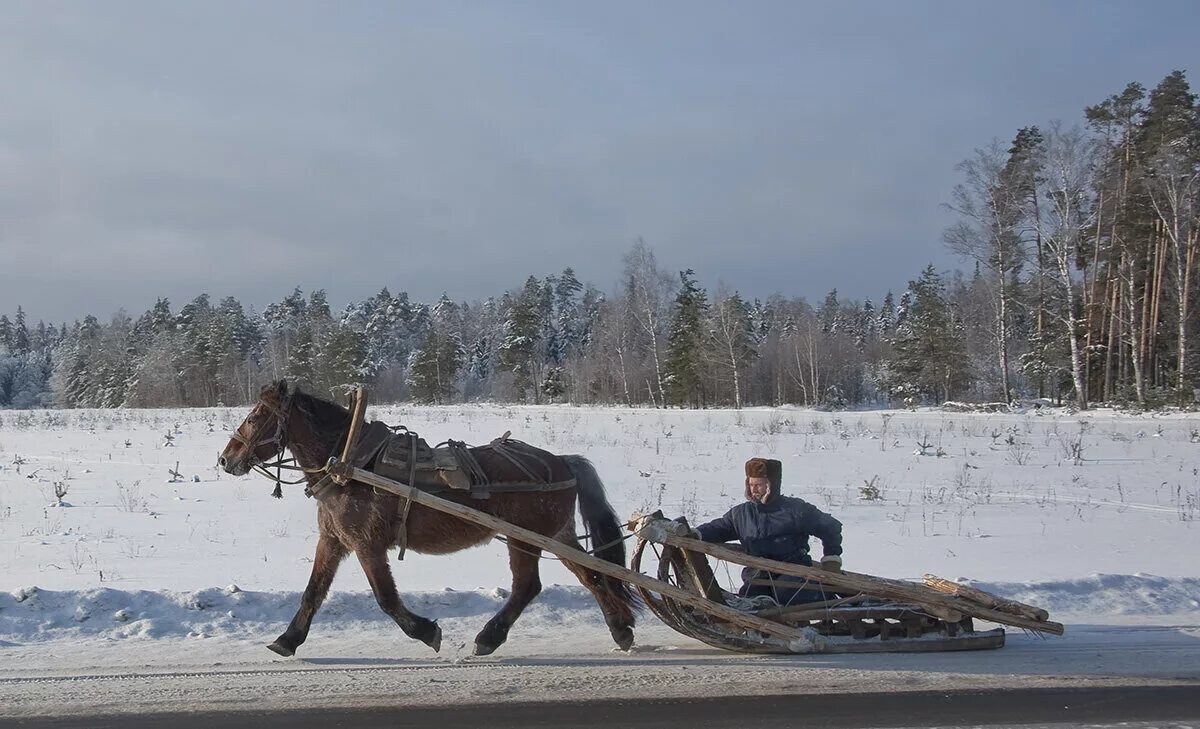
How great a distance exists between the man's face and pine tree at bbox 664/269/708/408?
4230 cm

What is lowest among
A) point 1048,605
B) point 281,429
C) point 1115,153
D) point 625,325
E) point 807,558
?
point 1048,605

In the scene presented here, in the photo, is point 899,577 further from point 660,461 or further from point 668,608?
point 660,461

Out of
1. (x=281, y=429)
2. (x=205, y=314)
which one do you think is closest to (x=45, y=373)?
(x=205, y=314)

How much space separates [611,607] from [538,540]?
773mm

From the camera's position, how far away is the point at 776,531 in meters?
6.23

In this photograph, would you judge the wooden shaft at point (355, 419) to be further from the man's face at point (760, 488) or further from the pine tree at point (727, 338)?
the pine tree at point (727, 338)

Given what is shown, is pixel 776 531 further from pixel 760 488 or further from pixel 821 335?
pixel 821 335

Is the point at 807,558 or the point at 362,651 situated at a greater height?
the point at 807,558

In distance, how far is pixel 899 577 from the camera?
794cm

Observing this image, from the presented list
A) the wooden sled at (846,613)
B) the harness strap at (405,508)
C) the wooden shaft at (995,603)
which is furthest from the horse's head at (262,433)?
the wooden shaft at (995,603)

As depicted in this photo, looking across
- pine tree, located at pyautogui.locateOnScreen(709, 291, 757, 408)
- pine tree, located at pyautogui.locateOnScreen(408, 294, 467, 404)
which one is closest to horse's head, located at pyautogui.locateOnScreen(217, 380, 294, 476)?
pine tree, located at pyautogui.locateOnScreen(709, 291, 757, 408)

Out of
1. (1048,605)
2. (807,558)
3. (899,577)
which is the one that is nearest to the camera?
(807,558)

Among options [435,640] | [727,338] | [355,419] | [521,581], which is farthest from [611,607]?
[727,338]

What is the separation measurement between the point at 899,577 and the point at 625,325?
167 ft
